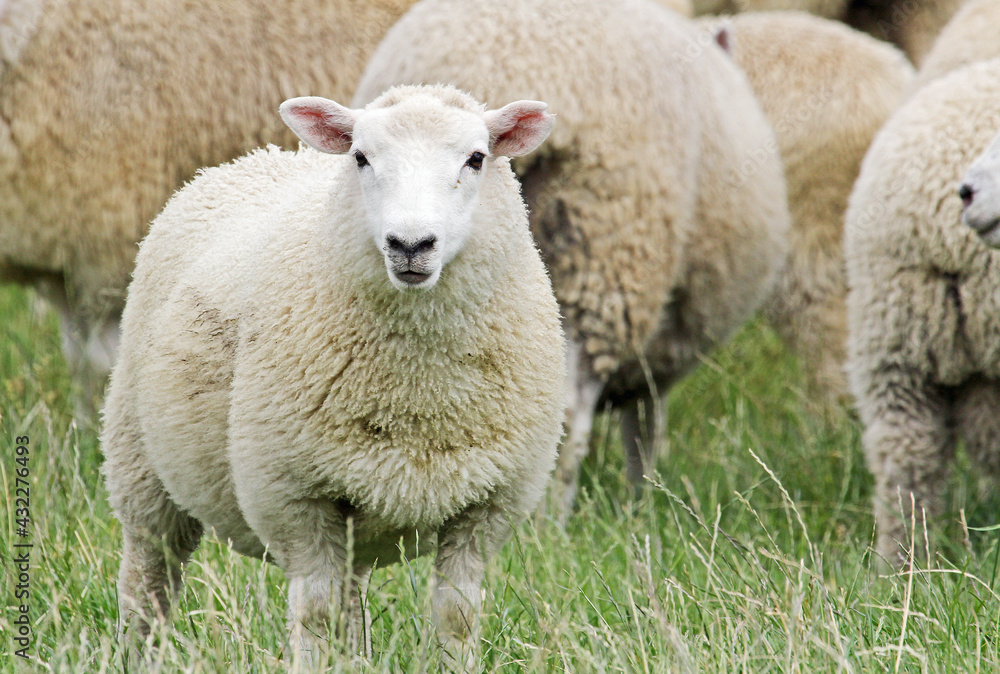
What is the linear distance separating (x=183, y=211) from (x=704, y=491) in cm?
239

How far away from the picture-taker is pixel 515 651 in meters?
2.91

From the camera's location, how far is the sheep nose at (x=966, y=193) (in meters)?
3.40

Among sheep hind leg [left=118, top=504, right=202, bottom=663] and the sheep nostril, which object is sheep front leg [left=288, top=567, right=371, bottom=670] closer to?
sheep hind leg [left=118, top=504, right=202, bottom=663]

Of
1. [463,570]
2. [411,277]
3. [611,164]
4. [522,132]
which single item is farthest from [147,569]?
[611,164]

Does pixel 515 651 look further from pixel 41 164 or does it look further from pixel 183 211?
pixel 41 164

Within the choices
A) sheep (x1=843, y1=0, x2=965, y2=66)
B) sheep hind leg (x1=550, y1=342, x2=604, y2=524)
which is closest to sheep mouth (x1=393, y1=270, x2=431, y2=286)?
sheep hind leg (x1=550, y1=342, x2=604, y2=524)

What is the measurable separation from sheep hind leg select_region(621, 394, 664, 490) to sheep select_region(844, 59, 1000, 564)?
961 millimetres

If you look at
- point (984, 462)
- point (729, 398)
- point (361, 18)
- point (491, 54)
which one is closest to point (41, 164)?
point (361, 18)

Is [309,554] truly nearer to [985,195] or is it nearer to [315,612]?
[315,612]

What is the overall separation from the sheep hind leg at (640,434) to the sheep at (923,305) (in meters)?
0.96

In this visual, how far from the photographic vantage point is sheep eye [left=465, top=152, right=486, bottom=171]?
8.46 feet

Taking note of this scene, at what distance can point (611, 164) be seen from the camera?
13.5 feet

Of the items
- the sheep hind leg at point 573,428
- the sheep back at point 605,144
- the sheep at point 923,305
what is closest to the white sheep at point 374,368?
the sheep back at point 605,144

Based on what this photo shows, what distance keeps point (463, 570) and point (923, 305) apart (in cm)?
194
